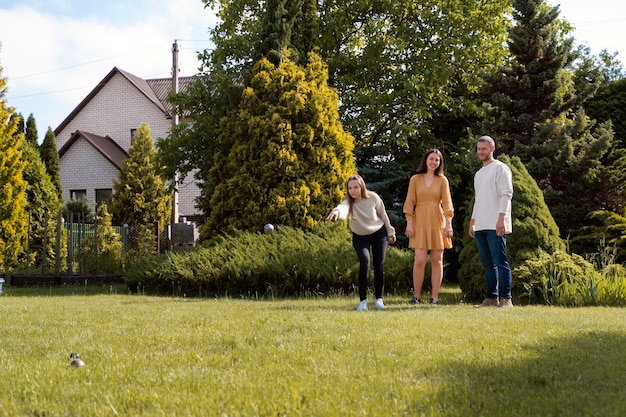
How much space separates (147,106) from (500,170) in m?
Answer: 27.6

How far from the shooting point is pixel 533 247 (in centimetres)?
915

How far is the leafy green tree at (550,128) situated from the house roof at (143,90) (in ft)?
66.9

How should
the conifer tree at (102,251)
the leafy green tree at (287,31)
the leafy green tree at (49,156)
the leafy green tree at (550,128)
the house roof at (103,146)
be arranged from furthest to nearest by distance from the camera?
the house roof at (103,146) → the leafy green tree at (49,156) → the conifer tree at (102,251) → the leafy green tree at (287,31) → the leafy green tree at (550,128)

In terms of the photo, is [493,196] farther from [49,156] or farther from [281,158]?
[49,156]

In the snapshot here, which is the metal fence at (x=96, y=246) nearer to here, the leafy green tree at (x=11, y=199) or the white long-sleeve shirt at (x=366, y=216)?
the leafy green tree at (x=11, y=199)

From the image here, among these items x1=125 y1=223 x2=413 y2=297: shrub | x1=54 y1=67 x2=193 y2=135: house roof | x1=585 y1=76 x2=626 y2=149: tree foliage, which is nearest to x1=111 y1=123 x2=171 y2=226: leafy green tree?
x1=54 y1=67 x2=193 y2=135: house roof

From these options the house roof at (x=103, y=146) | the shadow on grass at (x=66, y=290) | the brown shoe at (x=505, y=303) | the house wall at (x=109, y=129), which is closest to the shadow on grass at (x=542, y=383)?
the brown shoe at (x=505, y=303)

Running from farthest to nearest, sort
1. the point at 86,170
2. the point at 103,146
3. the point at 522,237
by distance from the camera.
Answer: the point at 103,146
the point at 86,170
the point at 522,237

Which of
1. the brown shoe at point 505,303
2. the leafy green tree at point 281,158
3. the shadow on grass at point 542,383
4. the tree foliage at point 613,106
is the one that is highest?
the tree foliage at point 613,106

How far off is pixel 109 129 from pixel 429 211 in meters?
28.1

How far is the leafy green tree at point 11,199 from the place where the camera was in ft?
53.2

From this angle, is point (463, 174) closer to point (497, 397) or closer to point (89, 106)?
point (497, 397)

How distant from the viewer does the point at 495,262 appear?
7828mm

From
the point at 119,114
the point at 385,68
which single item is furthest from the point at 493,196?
the point at 119,114
